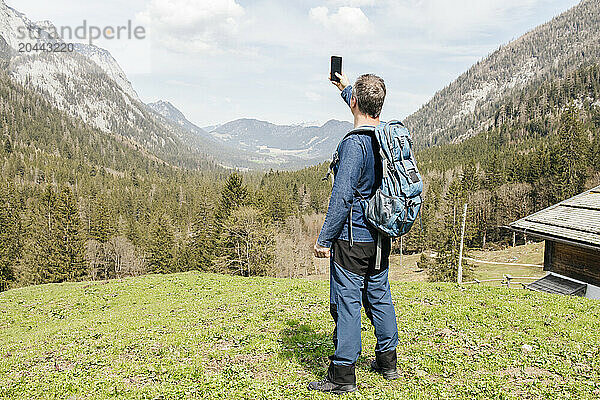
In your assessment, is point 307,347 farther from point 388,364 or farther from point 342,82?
point 342,82

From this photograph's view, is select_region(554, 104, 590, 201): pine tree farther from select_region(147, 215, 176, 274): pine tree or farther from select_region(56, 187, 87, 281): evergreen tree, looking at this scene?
select_region(56, 187, 87, 281): evergreen tree

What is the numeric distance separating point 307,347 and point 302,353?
32 cm

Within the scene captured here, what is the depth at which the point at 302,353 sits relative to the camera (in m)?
6.78

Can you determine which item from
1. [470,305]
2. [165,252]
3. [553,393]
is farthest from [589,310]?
[165,252]

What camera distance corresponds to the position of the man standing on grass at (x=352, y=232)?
191 inches

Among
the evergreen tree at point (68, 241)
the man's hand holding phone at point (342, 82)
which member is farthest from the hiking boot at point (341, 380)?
the evergreen tree at point (68, 241)

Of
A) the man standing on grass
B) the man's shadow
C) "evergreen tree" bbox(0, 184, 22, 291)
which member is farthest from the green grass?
"evergreen tree" bbox(0, 184, 22, 291)

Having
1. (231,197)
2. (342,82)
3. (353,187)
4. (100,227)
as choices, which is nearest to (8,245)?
(100,227)

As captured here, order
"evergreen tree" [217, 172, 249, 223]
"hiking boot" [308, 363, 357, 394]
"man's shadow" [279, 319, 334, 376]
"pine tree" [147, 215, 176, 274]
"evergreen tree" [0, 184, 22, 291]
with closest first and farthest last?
"hiking boot" [308, 363, 357, 394] < "man's shadow" [279, 319, 334, 376] < "evergreen tree" [0, 184, 22, 291] < "evergreen tree" [217, 172, 249, 223] < "pine tree" [147, 215, 176, 274]

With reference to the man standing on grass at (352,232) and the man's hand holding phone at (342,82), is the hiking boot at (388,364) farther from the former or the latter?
the man's hand holding phone at (342,82)

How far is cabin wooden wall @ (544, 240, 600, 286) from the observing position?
1512 cm

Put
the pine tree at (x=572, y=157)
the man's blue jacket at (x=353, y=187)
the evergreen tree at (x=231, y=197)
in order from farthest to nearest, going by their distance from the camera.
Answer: the pine tree at (x=572, y=157)
the evergreen tree at (x=231, y=197)
the man's blue jacket at (x=353, y=187)

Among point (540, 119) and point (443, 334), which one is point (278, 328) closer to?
point (443, 334)

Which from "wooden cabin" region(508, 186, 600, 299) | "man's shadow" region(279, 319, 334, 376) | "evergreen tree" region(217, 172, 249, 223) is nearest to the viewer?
"man's shadow" region(279, 319, 334, 376)
